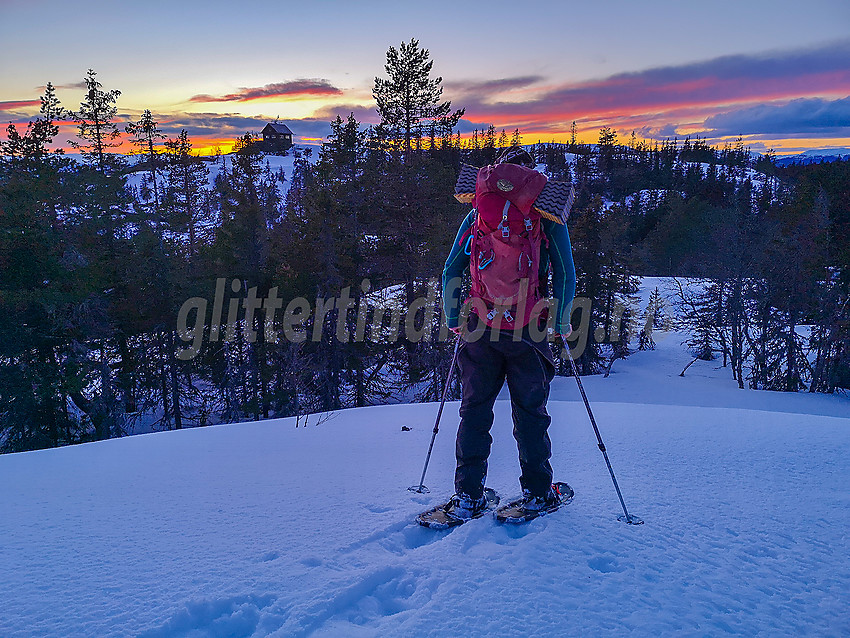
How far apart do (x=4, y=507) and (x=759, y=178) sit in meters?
103

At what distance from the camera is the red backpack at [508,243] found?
9.49ft

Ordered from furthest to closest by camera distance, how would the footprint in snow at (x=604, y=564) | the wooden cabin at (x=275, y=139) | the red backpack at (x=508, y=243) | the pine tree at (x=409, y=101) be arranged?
the wooden cabin at (x=275, y=139) → the pine tree at (x=409, y=101) → the red backpack at (x=508, y=243) → the footprint in snow at (x=604, y=564)

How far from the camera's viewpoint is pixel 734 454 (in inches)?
158

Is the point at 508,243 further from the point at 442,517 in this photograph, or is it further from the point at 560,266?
the point at 442,517

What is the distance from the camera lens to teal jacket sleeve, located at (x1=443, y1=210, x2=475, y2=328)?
125 inches

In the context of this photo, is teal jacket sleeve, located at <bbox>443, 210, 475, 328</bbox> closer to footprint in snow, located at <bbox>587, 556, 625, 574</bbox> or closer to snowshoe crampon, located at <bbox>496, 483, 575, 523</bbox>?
snowshoe crampon, located at <bbox>496, 483, 575, 523</bbox>

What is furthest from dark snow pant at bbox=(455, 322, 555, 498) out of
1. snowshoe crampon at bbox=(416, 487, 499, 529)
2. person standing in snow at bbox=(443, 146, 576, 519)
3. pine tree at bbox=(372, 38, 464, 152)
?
pine tree at bbox=(372, 38, 464, 152)

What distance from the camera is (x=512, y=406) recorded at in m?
2.94

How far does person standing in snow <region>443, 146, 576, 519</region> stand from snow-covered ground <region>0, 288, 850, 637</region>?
0.35m

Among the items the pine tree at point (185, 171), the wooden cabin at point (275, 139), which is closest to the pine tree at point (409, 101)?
the pine tree at point (185, 171)

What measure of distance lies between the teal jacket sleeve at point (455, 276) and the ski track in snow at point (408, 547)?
1.24 m

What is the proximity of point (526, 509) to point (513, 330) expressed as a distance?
1.07 meters

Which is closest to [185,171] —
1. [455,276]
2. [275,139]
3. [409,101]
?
[409,101]

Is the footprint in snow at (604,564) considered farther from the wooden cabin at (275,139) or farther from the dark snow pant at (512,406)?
the wooden cabin at (275,139)
